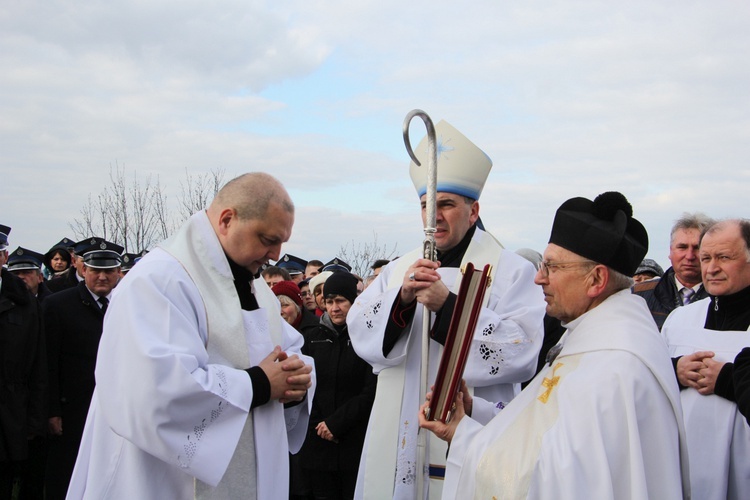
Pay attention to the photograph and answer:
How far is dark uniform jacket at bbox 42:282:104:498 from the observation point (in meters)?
7.18

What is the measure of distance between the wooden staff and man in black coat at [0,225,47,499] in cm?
422

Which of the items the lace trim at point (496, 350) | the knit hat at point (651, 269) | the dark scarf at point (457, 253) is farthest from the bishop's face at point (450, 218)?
the knit hat at point (651, 269)

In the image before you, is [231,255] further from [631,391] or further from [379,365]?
[631,391]

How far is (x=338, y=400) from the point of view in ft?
22.0

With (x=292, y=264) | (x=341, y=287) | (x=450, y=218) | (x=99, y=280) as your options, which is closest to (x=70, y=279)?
(x=99, y=280)

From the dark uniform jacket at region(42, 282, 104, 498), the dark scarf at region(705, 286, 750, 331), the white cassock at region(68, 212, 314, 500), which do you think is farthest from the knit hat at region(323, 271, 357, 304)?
the dark scarf at region(705, 286, 750, 331)

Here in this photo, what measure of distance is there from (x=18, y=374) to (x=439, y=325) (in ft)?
14.8

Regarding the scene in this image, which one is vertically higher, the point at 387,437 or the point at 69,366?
the point at 69,366

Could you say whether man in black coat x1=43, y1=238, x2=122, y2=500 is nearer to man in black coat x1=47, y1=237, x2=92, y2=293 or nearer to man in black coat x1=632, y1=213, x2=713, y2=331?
man in black coat x1=47, y1=237, x2=92, y2=293

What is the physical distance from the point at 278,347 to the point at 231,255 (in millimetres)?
511

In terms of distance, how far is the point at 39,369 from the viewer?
23.2 ft

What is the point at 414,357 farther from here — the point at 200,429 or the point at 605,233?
the point at 605,233

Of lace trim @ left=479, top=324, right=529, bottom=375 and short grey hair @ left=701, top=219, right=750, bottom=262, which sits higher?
short grey hair @ left=701, top=219, right=750, bottom=262

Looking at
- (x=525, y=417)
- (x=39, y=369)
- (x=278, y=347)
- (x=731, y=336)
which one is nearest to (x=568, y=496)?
(x=525, y=417)
